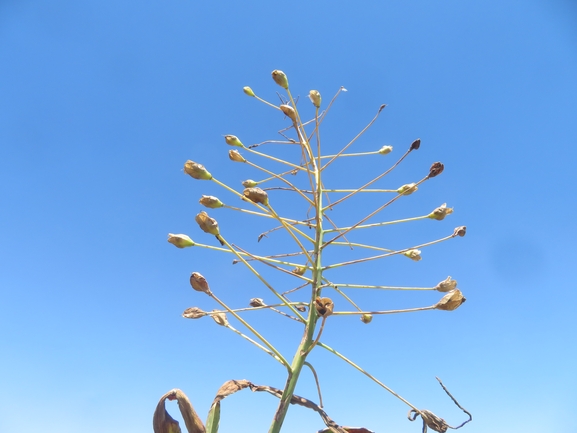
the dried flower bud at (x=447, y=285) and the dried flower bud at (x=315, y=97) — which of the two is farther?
the dried flower bud at (x=315, y=97)

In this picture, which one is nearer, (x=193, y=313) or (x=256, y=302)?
(x=193, y=313)

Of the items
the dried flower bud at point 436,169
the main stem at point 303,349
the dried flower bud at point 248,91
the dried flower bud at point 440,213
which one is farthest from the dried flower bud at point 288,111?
the dried flower bud at point 440,213

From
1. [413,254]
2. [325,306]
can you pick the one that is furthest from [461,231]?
[325,306]

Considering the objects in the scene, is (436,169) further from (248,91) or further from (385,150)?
(248,91)

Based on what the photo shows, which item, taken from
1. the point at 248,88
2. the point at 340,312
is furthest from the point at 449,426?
the point at 248,88

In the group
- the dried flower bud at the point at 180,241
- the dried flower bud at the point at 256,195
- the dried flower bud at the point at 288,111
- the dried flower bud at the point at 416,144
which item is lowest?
the dried flower bud at the point at 180,241

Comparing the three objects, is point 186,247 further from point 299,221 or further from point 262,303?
point 299,221

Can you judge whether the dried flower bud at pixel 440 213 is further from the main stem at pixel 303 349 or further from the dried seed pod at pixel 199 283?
the dried seed pod at pixel 199 283

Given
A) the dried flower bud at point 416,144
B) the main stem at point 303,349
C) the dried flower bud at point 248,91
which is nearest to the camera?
the main stem at point 303,349
